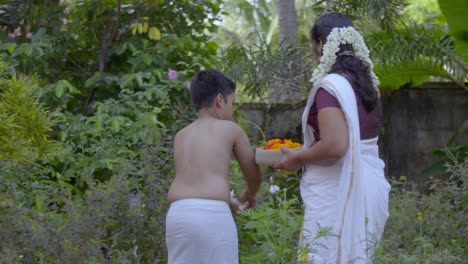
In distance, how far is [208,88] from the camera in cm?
416

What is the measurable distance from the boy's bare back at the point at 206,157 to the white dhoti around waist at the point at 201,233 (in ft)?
0.17

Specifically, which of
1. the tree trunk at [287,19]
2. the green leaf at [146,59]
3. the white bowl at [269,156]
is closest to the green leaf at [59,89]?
the green leaf at [146,59]

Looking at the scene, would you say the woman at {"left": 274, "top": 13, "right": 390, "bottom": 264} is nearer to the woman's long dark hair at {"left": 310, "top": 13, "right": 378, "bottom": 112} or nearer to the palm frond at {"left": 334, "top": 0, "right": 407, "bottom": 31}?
the woman's long dark hair at {"left": 310, "top": 13, "right": 378, "bottom": 112}

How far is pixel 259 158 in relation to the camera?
13.8ft

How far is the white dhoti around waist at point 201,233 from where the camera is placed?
390 cm

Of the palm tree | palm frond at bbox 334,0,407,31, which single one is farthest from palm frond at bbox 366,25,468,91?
palm frond at bbox 334,0,407,31

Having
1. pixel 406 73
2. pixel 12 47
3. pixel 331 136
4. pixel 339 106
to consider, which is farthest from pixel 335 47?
pixel 406 73

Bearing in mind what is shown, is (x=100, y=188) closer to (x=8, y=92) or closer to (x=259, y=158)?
(x=8, y=92)

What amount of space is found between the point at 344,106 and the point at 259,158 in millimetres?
542

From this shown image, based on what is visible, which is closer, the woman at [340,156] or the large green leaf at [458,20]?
the woman at [340,156]

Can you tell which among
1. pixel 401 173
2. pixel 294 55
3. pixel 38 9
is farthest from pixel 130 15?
pixel 401 173

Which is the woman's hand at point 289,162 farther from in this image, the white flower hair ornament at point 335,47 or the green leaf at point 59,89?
the green leaf at point 59,89

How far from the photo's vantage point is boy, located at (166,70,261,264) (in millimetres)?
3912

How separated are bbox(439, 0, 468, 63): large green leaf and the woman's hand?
4491mm
